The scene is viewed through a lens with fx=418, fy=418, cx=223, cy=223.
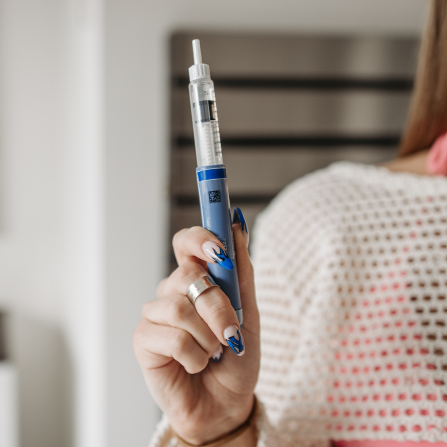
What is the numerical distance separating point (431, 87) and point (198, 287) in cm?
63

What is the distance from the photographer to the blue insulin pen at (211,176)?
0.35 metres

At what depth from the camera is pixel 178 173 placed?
44.6 inches

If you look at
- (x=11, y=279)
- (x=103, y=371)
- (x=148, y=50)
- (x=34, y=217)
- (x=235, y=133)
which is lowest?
(x=103, y=371)

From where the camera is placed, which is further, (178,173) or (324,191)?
(178,173)

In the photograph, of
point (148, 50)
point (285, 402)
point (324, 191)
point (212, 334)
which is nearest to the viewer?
point (212, 334)

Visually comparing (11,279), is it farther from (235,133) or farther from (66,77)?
(235,133)

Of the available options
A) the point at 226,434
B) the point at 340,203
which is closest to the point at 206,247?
the point at 226,434

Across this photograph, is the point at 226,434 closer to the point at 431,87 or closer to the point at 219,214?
the point at 219,214

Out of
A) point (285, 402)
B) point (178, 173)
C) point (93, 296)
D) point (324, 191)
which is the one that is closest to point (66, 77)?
point (178, 173)

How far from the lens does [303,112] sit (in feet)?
3.93

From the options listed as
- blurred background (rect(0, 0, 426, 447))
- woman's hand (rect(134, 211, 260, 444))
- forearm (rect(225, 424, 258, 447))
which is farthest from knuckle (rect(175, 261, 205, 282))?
blurred background (rect(0, 0, 426, 447))

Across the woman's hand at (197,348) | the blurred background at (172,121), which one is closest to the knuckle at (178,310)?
the woman's hand at (197,348)

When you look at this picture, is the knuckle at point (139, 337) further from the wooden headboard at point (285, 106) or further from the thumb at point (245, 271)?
the wooden headboard at point (285, 106)

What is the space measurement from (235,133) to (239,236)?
84cm
